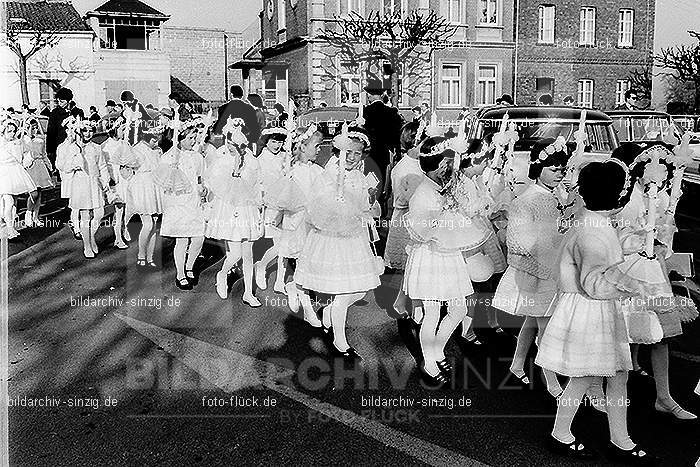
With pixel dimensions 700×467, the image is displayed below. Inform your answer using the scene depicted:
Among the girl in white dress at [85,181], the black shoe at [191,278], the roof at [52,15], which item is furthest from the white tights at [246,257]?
the roof at [52,15]

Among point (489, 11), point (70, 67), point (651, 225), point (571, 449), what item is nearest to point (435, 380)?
point (571, 449)

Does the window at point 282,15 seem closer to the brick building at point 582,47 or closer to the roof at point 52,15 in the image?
the roof at point 52,15

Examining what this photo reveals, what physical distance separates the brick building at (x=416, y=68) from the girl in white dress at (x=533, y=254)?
25.3 metres

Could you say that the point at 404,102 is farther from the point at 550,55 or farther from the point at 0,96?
the point at 0,96

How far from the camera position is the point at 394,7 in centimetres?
3203

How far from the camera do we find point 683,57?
83.9 feet

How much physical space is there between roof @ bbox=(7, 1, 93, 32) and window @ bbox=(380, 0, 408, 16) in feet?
43.7

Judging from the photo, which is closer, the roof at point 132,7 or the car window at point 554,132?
the car window at point 554,132

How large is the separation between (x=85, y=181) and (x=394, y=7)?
24.3 metres

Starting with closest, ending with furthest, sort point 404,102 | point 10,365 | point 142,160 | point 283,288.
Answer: point 10,365 < point 283,288 < point 142,160 < point 404,102

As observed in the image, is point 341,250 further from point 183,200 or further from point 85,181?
point 85,181

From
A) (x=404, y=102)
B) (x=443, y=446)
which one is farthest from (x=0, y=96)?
(x=404, y=102)

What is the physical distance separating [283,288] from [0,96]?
3261mm

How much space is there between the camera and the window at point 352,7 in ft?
103
